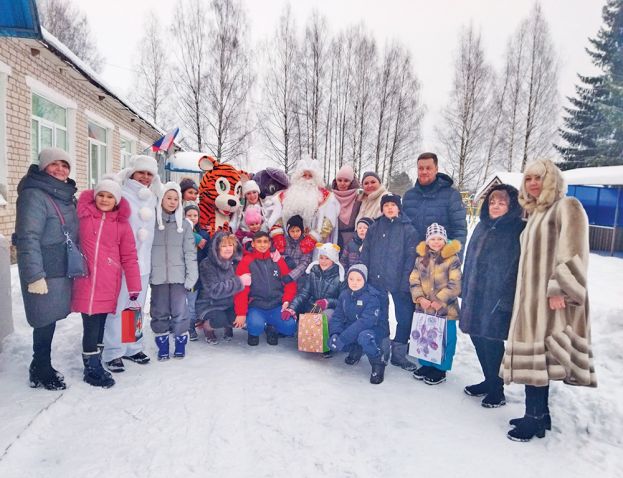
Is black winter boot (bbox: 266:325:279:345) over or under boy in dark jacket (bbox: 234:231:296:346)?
under

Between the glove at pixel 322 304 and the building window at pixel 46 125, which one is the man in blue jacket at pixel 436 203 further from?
the building window at pixel 46 125

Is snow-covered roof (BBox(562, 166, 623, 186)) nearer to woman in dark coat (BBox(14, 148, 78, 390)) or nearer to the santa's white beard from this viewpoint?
the santa's white beard

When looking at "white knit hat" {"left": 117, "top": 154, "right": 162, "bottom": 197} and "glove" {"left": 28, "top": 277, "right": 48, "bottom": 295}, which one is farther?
"white knit hat" {"left": 117, "top": 154, "right": 162, "bottom": 197}

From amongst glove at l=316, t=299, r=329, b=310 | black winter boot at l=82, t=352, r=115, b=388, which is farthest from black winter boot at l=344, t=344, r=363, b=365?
black winter boot at l=82, t=352, r=115, b=388

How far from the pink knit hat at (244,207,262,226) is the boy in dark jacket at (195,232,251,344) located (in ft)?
1.18

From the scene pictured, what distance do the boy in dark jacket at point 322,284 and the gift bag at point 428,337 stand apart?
2.86 ft

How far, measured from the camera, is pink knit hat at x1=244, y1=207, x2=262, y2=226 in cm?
469

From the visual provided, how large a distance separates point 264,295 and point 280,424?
1735 mm

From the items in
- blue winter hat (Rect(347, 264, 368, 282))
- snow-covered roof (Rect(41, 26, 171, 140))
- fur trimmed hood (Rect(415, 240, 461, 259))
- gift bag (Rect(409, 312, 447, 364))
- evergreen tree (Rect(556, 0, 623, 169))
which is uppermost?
evergreen tree (Rect(556, 0, 623, 169))

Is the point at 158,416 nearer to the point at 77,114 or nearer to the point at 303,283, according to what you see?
the point at 303,283

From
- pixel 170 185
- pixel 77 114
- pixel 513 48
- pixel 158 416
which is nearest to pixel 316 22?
pixel 513 48

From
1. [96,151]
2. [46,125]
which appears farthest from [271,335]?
[96,151]

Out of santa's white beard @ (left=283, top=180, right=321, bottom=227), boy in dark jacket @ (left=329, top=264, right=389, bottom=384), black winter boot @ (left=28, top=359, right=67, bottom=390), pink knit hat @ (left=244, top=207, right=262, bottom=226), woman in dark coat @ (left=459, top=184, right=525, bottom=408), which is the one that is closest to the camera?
woman in dark coat @ (left=459, top=184, right=525, bottom=408)

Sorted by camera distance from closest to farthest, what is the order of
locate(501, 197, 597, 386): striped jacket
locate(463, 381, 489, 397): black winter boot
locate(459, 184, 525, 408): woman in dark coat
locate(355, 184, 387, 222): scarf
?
1. locate(501, 197, 597, 386): striped jacket
2. locate(459, 184, 525, 408): woman in dark coat
3. locate(463, 381, 489, 397): black winter boot
4. locate(355, 184, 387, 222): scarf
